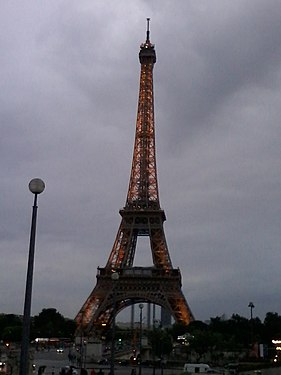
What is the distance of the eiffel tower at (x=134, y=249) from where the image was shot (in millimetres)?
77750

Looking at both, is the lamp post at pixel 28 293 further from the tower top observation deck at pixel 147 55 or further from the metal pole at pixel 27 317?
the tower top observation deck at pixel 147 55

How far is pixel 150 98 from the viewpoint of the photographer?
3278 inches

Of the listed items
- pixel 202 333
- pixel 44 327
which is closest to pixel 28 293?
pixel 202 333

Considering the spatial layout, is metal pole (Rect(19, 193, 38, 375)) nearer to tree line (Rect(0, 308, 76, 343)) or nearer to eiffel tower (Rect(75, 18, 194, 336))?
eiffel tower (Rect(75, 18, 194, 336))

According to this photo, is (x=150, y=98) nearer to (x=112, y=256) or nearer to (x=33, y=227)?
(x=112, y=256)

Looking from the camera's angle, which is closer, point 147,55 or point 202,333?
point 202,333

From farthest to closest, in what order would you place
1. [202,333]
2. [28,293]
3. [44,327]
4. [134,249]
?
[44,327]
[134,249]
[202,333]
[28,293]

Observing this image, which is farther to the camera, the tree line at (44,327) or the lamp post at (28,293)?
the tree line at (44,327)

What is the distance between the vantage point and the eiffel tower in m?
77.8

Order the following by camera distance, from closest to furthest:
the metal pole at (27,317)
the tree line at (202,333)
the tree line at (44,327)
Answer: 1. the metal pole at (27,317)
2. the tree line at (202,333)
3. the tree line at (44,327)

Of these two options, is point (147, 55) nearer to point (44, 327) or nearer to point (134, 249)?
point (134, 249)

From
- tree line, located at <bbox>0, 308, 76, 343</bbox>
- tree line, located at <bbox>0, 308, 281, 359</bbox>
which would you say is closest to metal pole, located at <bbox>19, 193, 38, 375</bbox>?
tree line, located at <bbox>0, 308, 281, 359</bbox>

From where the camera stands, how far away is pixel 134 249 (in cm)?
8338

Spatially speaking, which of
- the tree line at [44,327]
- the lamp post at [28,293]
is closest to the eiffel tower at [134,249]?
the tree line at [44,327]
